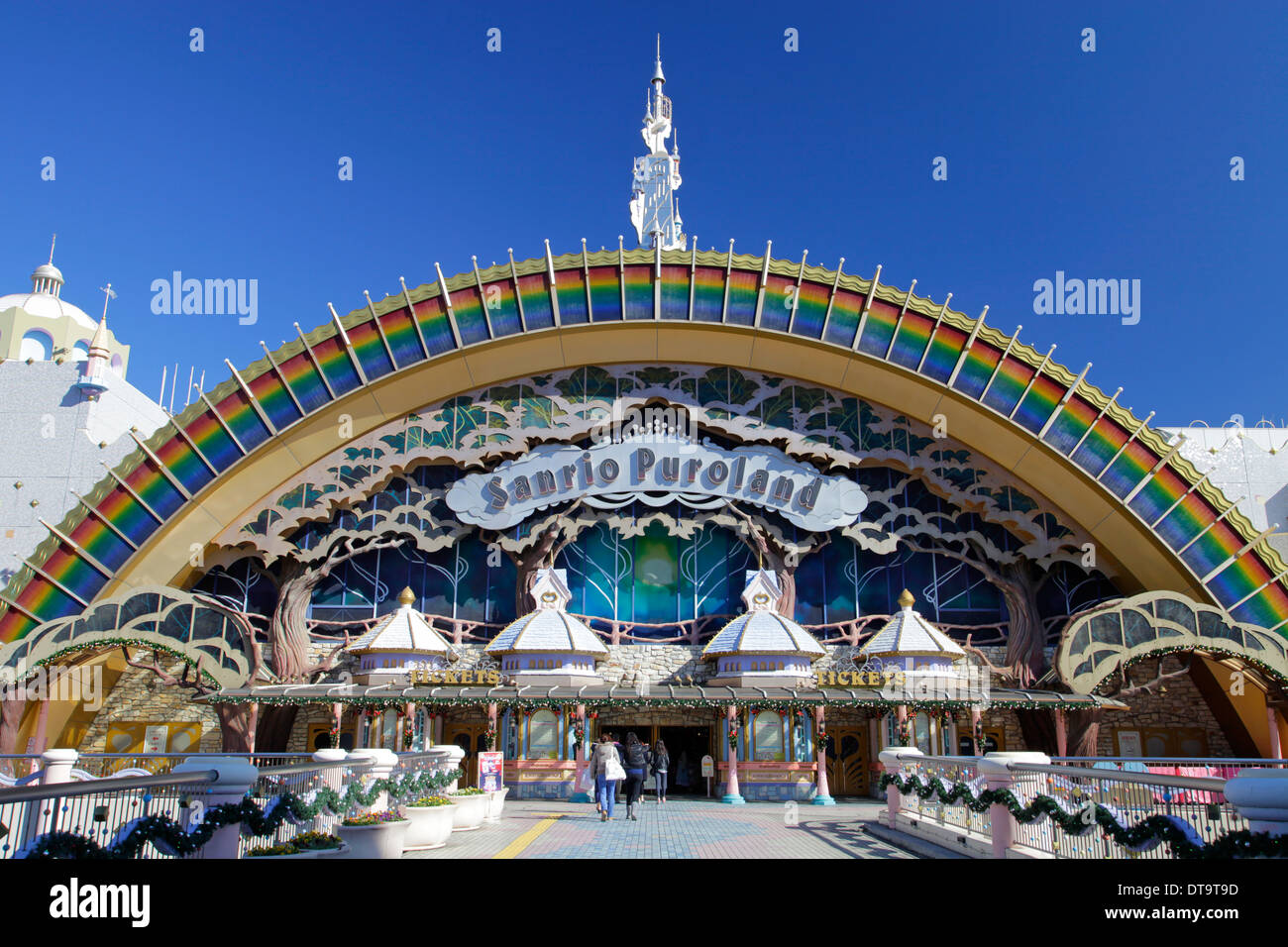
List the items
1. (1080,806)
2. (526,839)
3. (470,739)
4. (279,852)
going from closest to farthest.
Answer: (279,852) → (1080,806) → (526,839) → (470,739)

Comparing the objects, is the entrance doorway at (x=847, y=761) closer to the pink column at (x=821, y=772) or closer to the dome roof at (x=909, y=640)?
the dome roof at (x=909, y=640)

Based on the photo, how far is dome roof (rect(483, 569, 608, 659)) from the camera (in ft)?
85.6

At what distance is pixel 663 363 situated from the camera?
30266 mm

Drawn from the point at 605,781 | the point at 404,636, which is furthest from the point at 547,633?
the point at 605,781

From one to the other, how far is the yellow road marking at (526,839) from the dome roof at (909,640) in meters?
11.2

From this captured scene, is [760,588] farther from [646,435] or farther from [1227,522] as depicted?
[1227,522]

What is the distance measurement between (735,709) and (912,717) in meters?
4.73

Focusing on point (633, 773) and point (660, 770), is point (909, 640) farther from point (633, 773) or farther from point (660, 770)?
point (633, 773)

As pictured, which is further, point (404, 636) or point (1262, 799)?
point (404, 636)

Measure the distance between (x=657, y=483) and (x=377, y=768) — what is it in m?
16.3

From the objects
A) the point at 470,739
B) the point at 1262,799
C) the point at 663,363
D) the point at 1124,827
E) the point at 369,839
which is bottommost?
the point at 470,739

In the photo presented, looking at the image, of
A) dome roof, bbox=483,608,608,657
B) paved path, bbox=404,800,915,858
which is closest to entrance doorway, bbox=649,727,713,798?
dome roof, bbox=483,608,608,657

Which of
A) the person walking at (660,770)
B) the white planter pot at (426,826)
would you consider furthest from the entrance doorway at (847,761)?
the white planter pot at (426,826)
